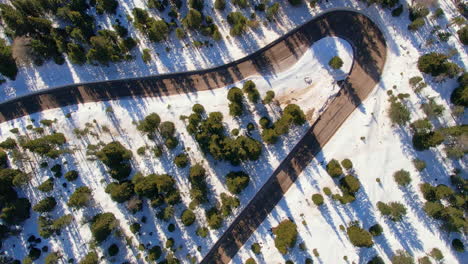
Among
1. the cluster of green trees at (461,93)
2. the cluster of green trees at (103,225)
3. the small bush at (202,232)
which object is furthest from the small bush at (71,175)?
the cluster of green trees at (461,93)

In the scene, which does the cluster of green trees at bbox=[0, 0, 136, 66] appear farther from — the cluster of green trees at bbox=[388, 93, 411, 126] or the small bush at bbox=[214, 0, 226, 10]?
the cluster of green trees at bbox=[388, 93, 411, 126]

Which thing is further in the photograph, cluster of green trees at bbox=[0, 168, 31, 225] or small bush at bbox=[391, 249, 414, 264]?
cluster of green trees at bbox=[0, 168, 31, 225]

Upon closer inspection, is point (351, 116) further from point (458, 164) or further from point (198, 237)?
point (198, 237)

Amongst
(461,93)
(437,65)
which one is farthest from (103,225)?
(461,93)

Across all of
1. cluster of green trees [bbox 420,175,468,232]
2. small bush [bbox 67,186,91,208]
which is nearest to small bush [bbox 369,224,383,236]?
cluster of green trees [bbox 420,175,468,232]

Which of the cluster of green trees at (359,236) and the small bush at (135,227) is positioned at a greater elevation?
the small bush at (135,227)

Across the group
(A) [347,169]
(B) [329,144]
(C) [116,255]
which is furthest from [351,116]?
(C) [116,255]

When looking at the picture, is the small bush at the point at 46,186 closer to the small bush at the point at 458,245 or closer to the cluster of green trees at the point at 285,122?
the cluster of green trees at the point at 285,122

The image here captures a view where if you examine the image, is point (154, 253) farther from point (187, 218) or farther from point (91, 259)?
point (91, 259)
